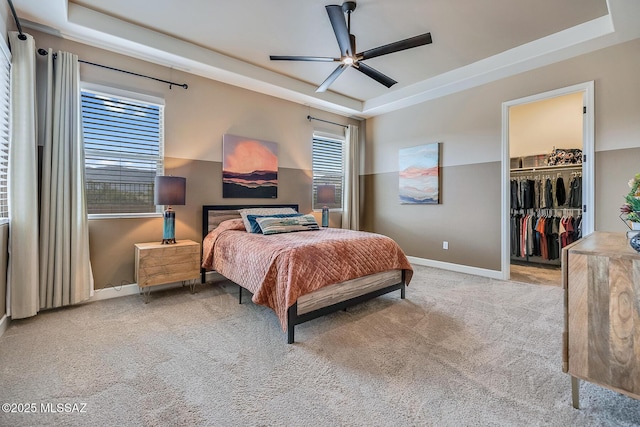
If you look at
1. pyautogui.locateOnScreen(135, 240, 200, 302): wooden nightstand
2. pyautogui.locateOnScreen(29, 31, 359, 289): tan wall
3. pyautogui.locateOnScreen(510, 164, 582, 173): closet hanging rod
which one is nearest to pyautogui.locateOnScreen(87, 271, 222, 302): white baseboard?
pyautogui.locateOnScreen(29, 31, 359, 289): tan wall

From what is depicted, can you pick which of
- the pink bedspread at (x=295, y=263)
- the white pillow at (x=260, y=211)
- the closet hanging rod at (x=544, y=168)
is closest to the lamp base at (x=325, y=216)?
the white pillow at (x=260, y=211)

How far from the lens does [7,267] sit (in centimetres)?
250

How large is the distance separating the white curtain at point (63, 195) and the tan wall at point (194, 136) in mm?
219

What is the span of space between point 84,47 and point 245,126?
1.92 metres

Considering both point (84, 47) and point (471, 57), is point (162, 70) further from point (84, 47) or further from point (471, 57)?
point (471, 57)

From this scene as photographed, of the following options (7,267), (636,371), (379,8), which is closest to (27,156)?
(7,267)

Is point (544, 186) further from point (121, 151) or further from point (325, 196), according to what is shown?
point (121, 151)

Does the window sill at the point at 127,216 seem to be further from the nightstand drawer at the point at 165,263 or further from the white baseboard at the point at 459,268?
the white baseboard at the point at 459,268

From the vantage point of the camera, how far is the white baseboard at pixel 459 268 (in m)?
4.05

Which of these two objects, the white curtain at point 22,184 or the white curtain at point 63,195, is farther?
the white curtain at point 63,195

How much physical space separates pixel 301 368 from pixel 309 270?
2.34ft

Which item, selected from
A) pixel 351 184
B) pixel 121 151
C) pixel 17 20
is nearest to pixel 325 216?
pixel 351 184

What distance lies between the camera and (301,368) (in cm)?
187

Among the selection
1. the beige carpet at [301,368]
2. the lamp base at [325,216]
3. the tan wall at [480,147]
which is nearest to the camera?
the beige carpet at [301,368]
